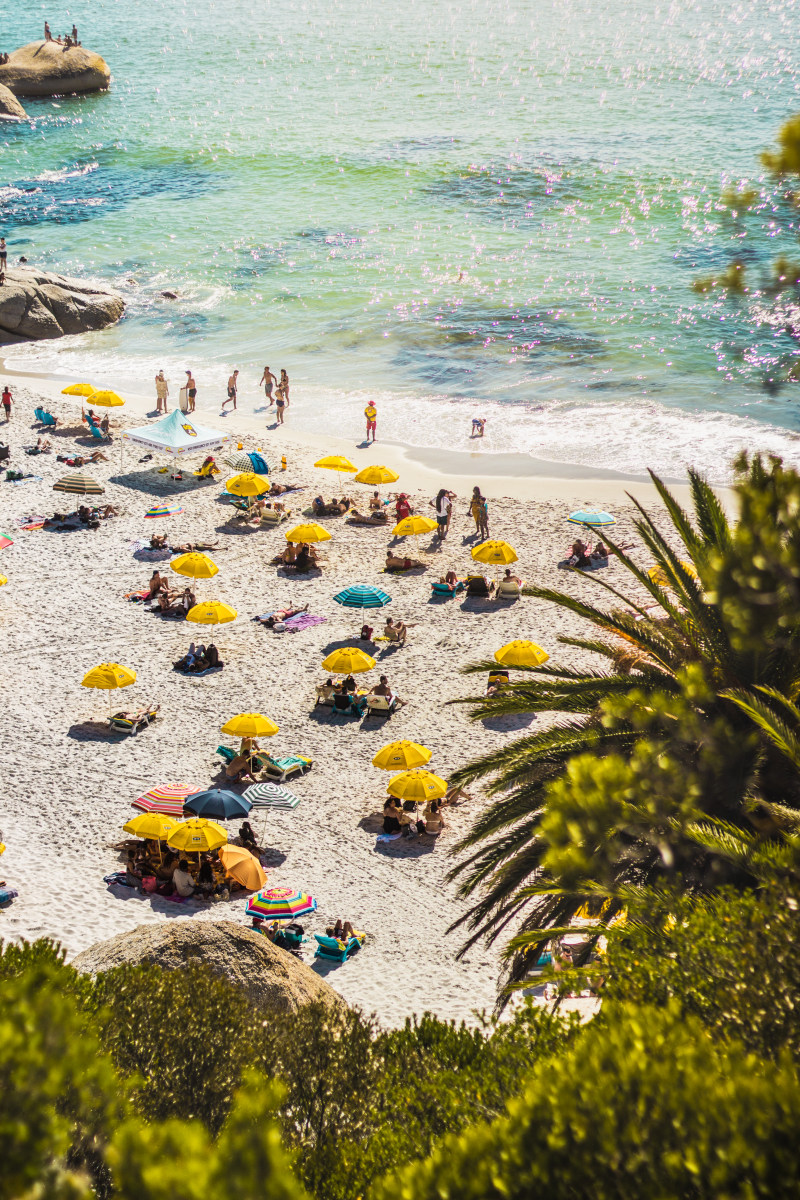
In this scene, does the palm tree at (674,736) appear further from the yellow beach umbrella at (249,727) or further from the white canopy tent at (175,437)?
the white canopy tent at (175,437)

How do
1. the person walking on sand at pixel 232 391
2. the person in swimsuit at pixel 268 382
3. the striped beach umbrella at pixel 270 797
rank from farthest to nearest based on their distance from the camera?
the person in swimsuit at pixel 268 382 < the person walking on sand at pixel 232 391 < the striped beach umbrella at pixel 270 797

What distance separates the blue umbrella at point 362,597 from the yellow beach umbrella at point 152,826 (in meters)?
8.02

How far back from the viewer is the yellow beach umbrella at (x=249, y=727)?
1755 cm

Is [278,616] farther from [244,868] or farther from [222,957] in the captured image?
[222,957]

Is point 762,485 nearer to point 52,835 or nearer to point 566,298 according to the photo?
point 52,835

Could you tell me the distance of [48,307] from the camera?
145ft

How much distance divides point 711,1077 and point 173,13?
13857cm

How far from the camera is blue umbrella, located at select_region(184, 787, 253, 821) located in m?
15.8

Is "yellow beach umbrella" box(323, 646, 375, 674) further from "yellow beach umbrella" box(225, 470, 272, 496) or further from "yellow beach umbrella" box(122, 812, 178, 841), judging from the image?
"yellow beach umbrella" box(225, 470, 272, 496)

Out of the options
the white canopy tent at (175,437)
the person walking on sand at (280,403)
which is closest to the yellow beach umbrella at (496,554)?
the white canopy tent at (175,437)

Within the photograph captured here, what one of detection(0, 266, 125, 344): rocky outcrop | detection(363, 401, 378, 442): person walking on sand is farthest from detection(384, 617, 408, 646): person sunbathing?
detection(0, 266, 125, 344): rocky outcrop

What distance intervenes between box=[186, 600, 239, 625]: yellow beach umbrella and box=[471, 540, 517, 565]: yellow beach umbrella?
5738 millimetres

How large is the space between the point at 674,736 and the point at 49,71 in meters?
89.5

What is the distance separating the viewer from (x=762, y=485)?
905cm
